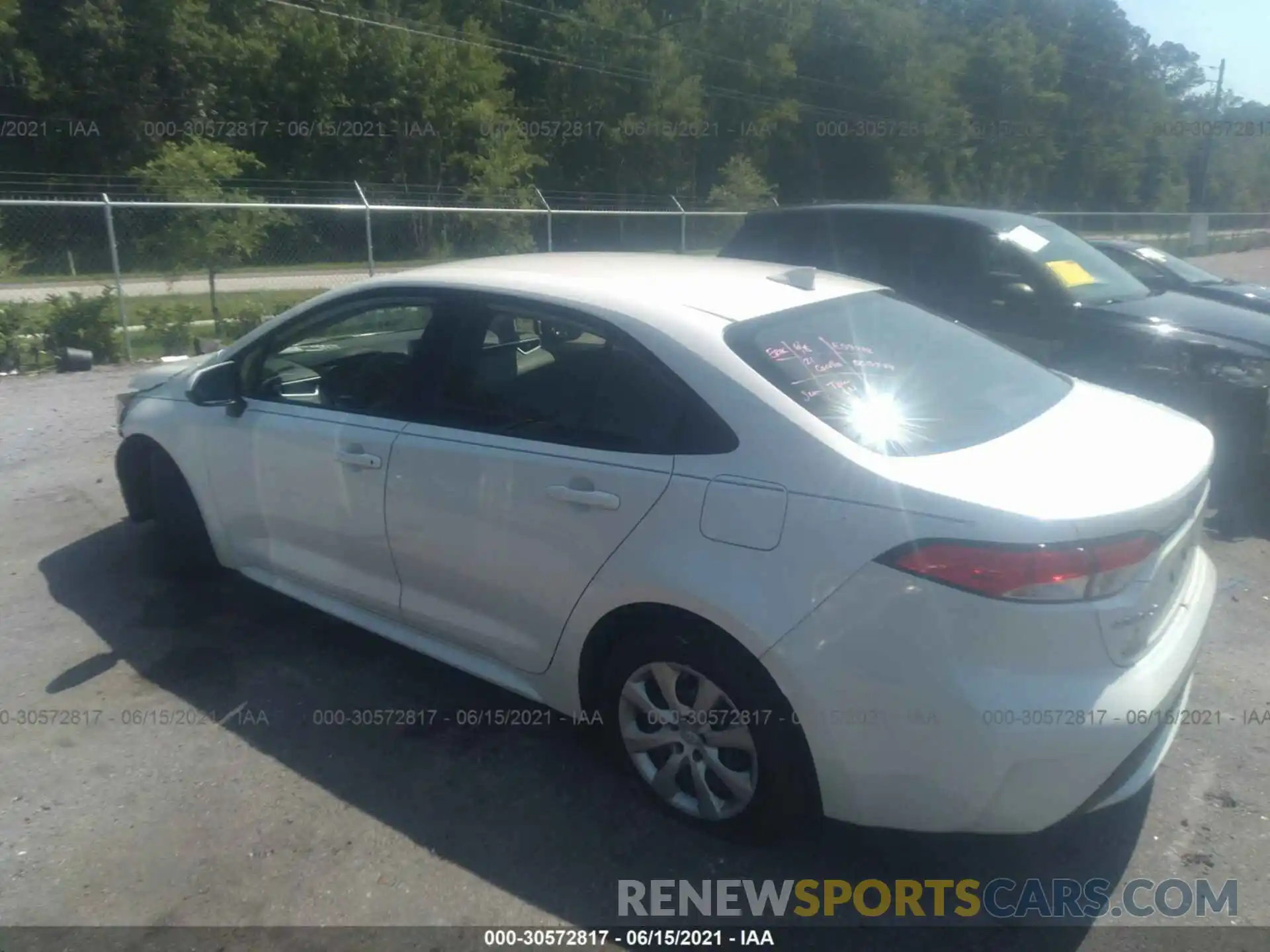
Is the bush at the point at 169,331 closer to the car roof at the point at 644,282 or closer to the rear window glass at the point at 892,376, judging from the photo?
the car roof at the point at 644,282

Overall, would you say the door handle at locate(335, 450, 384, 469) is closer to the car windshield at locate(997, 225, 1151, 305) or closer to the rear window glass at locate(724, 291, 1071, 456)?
the rear window glass at locate(724, 291, 1071, 456)

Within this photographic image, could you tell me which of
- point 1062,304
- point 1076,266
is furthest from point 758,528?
point 1076,266

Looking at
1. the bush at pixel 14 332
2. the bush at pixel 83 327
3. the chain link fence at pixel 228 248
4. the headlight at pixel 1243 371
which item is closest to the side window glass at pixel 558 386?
the headlight at pixel 1243 371

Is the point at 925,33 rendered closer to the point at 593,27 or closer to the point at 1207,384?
the point at 593,27

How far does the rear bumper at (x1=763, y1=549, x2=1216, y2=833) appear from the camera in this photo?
2.51 meters

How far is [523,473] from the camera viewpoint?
327cm

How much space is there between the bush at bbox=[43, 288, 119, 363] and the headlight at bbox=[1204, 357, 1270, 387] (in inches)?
413

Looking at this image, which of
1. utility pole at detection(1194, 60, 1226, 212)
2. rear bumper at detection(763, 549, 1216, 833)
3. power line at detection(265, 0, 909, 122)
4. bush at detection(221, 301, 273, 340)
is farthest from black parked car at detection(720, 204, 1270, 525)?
utility pole at detection(1194, 60, 1226, 212)

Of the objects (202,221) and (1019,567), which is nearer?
(1019,567)

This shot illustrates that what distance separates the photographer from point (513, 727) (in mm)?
3770

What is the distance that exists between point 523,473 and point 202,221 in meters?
12.3

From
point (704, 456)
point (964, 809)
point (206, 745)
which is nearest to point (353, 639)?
point (206, 745)

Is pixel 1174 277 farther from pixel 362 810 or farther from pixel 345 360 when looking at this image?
pixel 362 810

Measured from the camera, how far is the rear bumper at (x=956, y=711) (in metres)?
2.51
